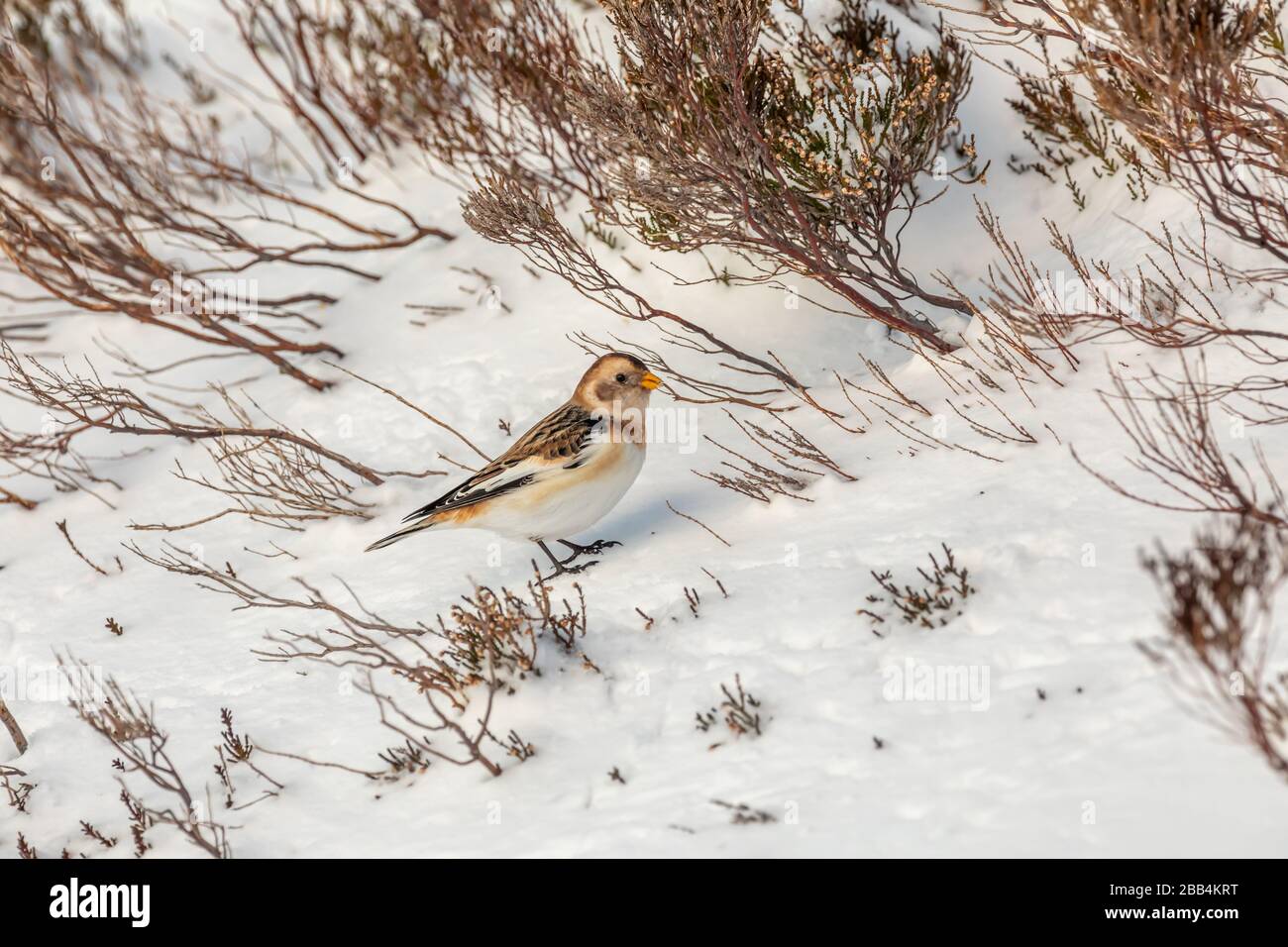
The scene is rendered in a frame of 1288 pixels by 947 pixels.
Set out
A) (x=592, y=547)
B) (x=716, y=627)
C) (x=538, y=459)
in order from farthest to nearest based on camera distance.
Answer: (x=592, y=547) < (x=538, y=459) < (x=716, y=627)

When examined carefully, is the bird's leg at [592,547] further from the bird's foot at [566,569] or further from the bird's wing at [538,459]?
the bird's wing at [538,459]

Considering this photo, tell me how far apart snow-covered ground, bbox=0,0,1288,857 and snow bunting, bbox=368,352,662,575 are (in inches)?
10.3

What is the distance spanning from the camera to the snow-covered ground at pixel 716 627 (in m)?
2.94

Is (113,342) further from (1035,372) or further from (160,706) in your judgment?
(1035,372)

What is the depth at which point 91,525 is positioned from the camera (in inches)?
240

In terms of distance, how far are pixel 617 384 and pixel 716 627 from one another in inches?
45.6

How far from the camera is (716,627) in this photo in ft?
12.7

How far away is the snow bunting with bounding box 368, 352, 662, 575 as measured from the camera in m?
4.34

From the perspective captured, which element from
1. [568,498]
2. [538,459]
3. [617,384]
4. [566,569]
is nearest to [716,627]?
[568,498]
